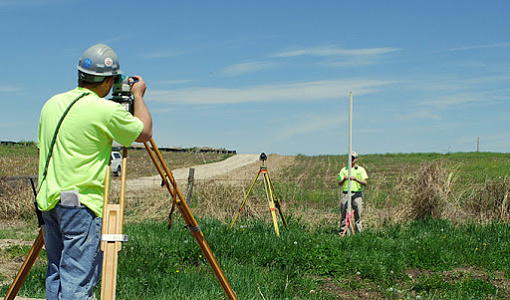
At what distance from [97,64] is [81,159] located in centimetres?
59

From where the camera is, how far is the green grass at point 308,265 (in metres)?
5.77

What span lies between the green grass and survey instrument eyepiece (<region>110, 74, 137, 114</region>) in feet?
9.02

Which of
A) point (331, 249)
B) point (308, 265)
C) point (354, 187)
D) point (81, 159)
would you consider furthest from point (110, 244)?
point (354, 187)

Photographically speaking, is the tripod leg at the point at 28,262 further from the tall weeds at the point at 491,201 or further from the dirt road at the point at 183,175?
the tall weeds at the point at 491,201

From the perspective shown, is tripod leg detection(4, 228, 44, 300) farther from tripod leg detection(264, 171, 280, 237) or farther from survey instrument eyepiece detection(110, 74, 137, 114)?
tripod leg detection(264, 171, 280, 237)

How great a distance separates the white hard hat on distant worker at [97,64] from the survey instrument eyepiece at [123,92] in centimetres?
5

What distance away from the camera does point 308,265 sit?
7113mm

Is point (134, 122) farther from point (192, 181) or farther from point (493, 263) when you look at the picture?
point (192, 181)

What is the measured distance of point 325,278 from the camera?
22.6 ft

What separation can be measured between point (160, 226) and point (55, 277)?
6.69 metres

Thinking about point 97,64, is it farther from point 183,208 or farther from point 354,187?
point 354,187

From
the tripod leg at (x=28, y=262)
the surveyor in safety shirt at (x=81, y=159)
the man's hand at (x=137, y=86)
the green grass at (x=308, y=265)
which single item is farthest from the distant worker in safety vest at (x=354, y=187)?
the surveyor in safety shirt at (x=81, y=159)

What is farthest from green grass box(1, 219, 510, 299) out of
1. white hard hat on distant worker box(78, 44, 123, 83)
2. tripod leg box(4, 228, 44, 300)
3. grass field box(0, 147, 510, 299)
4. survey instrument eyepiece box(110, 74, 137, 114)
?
white hard hat on distant worker box(78, 44, 123, 83)

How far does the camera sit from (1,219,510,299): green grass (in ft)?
18.9
